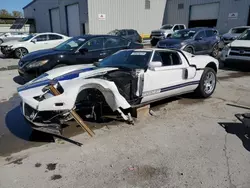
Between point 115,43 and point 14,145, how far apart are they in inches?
217

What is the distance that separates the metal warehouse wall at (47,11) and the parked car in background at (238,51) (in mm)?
17187

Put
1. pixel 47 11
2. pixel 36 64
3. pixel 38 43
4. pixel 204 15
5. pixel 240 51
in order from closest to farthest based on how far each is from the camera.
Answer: pixel 36 64, pixel 240 51, pixel 38 43, pixel 204 15, pixel 47 11

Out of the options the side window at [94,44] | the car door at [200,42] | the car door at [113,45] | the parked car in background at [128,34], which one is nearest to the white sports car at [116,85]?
the side window at [94,44]

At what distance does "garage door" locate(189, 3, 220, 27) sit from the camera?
2538 cm

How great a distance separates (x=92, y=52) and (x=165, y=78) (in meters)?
3.68

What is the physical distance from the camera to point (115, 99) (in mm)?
3695

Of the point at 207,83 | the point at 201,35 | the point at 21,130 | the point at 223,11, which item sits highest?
the point at 223,11

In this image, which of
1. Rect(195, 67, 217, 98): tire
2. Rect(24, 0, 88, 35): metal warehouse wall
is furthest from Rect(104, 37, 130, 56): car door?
Rect(24, 0, 88, 35): metal warehouse wall

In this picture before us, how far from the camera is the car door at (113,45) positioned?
7941 millimetres

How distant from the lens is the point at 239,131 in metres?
3.94

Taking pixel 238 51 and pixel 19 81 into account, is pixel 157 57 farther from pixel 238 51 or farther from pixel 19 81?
pixel 238 51

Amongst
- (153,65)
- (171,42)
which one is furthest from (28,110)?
(171,42)

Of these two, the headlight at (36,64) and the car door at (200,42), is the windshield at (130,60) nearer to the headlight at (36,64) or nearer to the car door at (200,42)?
the headlight at (36,64)

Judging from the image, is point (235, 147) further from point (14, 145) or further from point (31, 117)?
point (14, 145)
